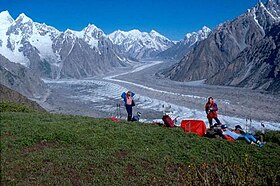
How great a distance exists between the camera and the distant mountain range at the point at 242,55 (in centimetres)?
8944

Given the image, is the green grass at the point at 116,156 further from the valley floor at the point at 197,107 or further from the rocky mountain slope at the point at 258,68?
the rocky mountain slope at the point at 258,68

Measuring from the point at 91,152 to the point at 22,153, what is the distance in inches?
74.6

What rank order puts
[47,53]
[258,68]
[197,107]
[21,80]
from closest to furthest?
[197,107]
[258,68]
[21,80]
[47,53]

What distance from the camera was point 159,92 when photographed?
3199 inches

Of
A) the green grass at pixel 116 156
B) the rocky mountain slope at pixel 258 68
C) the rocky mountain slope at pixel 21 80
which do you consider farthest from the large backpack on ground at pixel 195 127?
the rocky mountain slope at pixel 21 80

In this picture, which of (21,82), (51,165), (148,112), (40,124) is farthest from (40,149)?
(21,82)

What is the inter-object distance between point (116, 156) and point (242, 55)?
98530 millimetres

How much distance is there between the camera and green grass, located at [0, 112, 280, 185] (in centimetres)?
861

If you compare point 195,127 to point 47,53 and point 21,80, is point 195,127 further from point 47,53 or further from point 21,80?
point 47,53

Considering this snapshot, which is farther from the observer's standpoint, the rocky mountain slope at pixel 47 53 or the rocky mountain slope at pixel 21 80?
the rocky mountain slope at pixel 47 53

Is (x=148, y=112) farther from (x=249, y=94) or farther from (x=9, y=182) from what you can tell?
(x=9, y=182)

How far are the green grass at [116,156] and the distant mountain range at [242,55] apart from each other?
69.9m

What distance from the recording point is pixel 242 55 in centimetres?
10375

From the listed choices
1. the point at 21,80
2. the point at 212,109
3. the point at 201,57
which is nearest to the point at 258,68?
the point at 201,57
